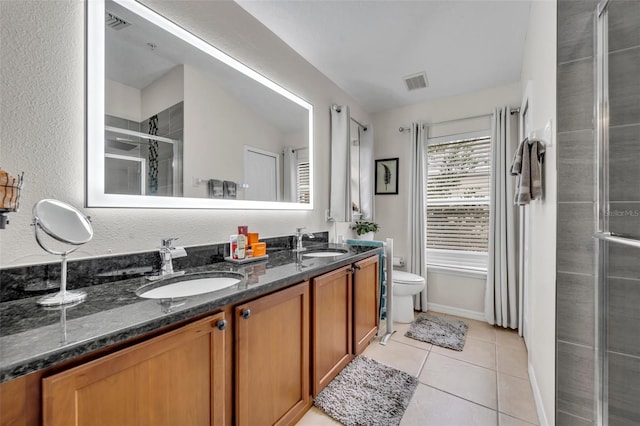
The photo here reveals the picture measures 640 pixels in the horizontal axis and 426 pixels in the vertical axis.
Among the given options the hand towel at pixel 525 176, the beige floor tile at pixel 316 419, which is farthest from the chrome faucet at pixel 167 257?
the hand towel at pixel 525 176

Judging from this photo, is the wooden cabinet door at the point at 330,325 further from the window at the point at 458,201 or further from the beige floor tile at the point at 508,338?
the window at the point at 458,201

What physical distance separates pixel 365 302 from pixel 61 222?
1.82 meters

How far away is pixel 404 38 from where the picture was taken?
207cm

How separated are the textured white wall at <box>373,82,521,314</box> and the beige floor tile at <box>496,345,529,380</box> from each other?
0.63 meters

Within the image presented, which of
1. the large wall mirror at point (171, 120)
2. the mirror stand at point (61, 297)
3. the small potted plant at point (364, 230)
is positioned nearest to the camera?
Answer: the mirror stand at point (61, 297)

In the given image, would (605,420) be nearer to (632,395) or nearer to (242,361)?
(632,395)

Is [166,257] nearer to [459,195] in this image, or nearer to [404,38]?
[404,38]

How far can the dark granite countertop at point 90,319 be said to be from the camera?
1.83 ft

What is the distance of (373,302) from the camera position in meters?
2.20

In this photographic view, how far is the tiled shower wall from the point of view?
40.6 inches

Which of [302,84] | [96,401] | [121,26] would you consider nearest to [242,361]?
[96,401]

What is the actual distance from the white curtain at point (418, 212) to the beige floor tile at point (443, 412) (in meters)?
1.48

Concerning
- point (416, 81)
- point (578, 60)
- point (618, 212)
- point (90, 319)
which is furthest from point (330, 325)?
point (416, 81)

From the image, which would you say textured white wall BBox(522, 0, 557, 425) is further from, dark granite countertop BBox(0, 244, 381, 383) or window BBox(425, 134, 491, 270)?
dark granite countertop BBox(0, 244, 381, 383)
